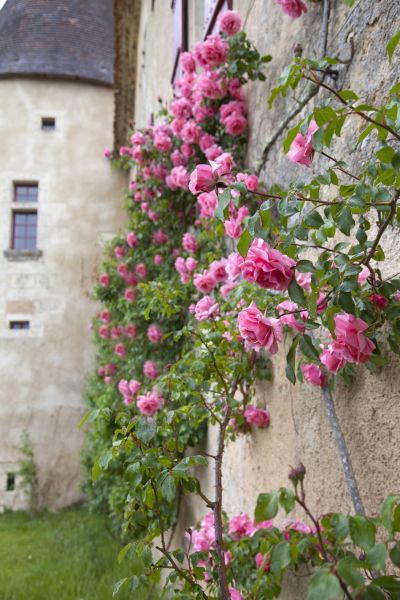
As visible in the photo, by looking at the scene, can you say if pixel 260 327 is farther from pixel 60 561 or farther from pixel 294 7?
pixel 60 561

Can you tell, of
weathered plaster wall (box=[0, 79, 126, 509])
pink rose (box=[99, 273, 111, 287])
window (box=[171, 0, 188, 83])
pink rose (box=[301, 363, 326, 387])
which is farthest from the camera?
weathered plaster wall (box=[0, 79, 126, 509])

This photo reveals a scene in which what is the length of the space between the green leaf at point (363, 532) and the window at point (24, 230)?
382 inches

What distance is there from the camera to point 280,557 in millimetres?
845

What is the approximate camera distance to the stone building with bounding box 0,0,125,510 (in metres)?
9.05

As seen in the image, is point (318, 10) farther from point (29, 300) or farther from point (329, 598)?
point (29, 300)

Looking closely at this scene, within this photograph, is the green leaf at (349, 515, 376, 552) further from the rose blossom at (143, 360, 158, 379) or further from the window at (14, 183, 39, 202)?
the window at (14, 183, 39, 202)

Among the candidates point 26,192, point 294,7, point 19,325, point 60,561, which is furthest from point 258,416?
point 26,192

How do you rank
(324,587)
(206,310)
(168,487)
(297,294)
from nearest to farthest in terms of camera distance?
(324,587) → (297,294) → (168,487) → (206,310)

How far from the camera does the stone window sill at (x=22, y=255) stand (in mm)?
9539

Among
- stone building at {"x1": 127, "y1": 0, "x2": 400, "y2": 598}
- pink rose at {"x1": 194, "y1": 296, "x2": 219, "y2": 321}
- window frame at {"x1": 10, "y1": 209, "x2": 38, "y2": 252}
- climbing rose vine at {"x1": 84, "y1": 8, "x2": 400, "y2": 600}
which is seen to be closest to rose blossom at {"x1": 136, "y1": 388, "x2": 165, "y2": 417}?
climbing rose vine at {"x1": 84, "y1": 8, "x2": 400, "y2": 600}

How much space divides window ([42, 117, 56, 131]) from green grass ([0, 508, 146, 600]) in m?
7.08

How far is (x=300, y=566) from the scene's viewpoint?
1705mm

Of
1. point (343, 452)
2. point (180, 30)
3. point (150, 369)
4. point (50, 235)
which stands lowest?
point (343, 452)

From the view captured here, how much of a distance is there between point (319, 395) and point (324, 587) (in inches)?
39.4
